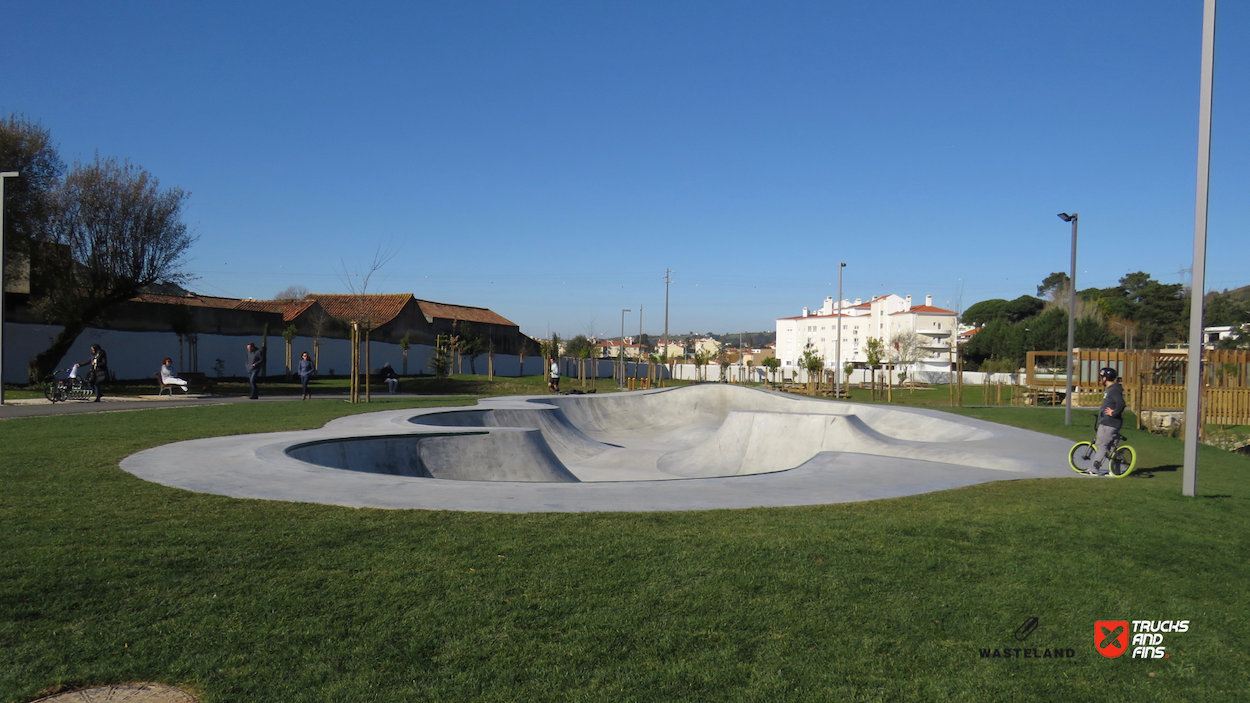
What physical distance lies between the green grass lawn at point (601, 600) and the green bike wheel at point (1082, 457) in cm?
397

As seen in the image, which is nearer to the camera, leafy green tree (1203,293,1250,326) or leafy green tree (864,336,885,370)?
leafy green tree (864,336,885,370)

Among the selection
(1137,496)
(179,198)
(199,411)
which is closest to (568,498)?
(1137,496)

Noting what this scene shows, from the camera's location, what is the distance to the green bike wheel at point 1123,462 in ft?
34.5

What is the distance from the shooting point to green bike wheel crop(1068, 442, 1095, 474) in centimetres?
1096

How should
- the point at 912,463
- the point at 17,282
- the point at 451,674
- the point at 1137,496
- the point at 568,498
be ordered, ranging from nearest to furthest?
the point at 451,674, the point at 568,498, the point at 1137,496, the point at 912,463, the point at 17,282

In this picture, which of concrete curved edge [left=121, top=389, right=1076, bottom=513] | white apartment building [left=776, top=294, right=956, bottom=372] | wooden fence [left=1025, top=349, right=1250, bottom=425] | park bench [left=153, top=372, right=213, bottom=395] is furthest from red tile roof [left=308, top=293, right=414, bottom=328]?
white apartment building [left=776, top=294, right=956, bottom=372]

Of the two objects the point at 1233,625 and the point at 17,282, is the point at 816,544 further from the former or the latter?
the point at 17,282

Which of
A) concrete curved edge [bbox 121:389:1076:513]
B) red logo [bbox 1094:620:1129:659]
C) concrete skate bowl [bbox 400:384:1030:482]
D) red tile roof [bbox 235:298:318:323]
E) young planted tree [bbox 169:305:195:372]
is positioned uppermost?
red tile roof [bbox 235:298:318:323]

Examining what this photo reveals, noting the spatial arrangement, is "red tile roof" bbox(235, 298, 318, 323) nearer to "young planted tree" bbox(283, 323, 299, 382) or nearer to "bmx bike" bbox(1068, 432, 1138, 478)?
"young planted tree" bbox(283, 323, 299, 382)

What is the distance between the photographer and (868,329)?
4486 inches

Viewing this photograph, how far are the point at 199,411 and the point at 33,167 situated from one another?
47.9 feet

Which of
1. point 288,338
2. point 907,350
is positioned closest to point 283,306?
point 288,338

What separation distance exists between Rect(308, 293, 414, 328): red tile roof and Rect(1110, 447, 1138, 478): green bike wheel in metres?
42.4

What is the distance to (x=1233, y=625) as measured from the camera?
4.30 m
